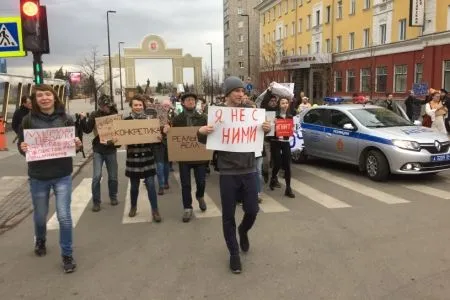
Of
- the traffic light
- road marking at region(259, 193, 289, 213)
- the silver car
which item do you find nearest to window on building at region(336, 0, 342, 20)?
the silver car

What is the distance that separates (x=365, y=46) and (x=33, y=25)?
120 feet

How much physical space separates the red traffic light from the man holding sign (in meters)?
5.34

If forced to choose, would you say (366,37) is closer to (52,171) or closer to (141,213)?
(141,213)

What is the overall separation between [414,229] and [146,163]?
3697 millimetres

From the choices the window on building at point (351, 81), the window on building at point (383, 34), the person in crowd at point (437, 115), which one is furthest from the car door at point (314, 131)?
the window on building at point (351, 81)

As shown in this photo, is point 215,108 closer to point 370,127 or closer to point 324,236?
point 324,236

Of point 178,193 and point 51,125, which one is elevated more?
point 51,125

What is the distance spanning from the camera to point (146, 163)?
705 cm

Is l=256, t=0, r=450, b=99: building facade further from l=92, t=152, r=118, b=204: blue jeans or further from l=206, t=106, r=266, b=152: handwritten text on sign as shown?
l=206, t=106, r=266, b=152: handwritten text on sign

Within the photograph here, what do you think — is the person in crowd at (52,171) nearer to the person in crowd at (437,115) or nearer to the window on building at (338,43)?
the person in crowd at (437,115)

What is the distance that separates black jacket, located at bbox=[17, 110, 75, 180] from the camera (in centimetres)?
515

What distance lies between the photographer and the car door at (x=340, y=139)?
35.4ft

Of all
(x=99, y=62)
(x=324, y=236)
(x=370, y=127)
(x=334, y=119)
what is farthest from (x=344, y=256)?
(x=99, y=62)

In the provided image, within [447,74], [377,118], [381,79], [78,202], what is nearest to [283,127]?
[377,118]
